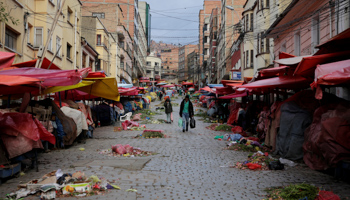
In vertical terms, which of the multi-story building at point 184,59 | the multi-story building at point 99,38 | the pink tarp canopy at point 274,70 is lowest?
the pink tarp canopy at point 274,70

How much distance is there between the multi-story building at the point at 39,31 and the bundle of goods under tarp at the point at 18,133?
4700mm

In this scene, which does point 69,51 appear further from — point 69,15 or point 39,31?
point 39,31

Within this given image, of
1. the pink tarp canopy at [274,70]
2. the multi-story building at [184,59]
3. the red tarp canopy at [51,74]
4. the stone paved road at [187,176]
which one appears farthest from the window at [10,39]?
the multi-story building at [184,59]

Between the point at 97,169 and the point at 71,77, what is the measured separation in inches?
117

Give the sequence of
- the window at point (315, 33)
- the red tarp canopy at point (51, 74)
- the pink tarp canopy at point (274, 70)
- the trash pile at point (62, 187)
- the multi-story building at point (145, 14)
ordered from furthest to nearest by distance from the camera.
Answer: the multi-story building at point (145, 14) → the window at point (315, 33) → the pink tarp canopy at point (274, 70) → the red tarp canopy at point (51, 74) → the trash pile at point (62, 187)

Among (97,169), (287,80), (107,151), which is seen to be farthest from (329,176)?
(107,151)

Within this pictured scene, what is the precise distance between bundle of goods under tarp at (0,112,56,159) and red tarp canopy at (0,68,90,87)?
121 centimetres

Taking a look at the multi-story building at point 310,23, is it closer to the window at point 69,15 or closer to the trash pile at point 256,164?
the trash pile at point 256,164

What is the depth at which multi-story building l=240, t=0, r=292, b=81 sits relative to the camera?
2536 cm

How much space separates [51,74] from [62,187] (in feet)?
12.8

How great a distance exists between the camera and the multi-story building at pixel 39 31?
17484mm

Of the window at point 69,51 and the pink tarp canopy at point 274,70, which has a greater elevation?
the window at point 69,51

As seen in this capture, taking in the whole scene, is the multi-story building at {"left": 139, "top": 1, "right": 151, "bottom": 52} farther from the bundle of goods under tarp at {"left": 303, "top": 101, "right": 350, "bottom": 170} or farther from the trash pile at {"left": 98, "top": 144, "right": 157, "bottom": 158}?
the bundle of goods under tarp at {"left": 303, "top": 101, "right": 350, "bottom": 170}

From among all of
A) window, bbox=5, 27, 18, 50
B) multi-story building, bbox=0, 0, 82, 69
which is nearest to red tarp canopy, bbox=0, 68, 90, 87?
multi-story building, bbox=0, 0, 82, 69
